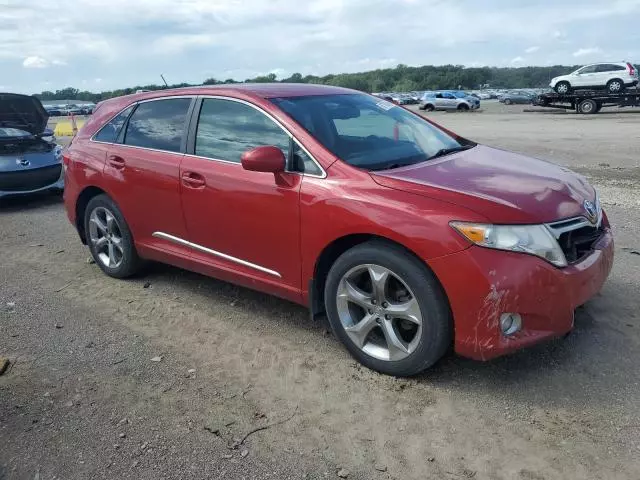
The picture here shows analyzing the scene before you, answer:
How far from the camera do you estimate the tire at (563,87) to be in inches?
1258

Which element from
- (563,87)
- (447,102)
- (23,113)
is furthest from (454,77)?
(23,113)

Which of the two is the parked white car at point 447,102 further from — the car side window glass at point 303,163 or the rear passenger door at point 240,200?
the car side window glass at point 303,163

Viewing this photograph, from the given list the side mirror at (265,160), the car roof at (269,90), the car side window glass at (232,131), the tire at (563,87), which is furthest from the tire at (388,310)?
the tire at (563,87)

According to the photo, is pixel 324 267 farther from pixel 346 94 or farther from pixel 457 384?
pixel 346 94

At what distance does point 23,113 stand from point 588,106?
2811cm

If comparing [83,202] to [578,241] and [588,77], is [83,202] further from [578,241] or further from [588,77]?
[588,77]

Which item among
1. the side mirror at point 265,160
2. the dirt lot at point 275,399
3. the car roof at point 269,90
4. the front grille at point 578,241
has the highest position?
the car roof at point 269,90

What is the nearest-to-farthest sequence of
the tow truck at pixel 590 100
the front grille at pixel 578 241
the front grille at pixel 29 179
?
the front grille at pixel 578 241, the front grille at pixel 29 179, the tow truck at pixel 590 100

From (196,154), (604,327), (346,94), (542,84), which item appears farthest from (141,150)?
(542,84)

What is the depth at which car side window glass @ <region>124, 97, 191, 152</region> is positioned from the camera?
448 centimetres

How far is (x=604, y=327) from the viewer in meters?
3.85

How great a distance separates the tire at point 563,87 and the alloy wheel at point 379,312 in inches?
1274

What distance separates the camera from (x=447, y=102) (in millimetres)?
44812

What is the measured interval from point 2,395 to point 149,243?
1.71m
